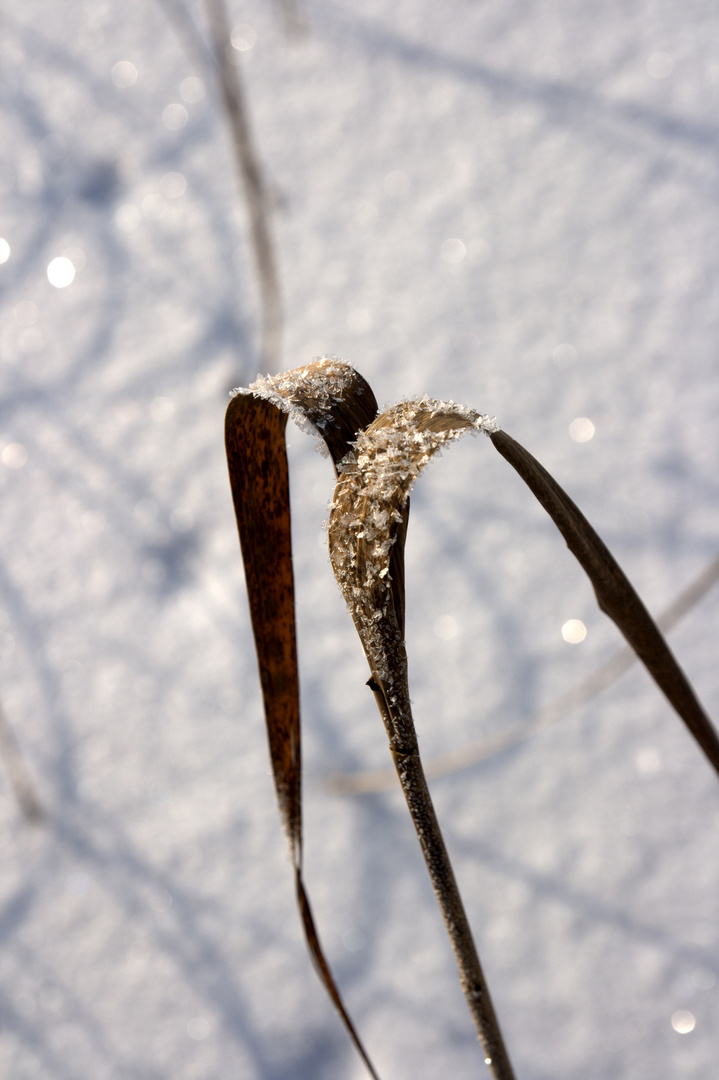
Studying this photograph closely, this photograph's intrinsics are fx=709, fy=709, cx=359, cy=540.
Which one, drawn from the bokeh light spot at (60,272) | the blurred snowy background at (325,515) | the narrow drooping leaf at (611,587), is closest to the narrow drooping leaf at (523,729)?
the blurred snowy background at (325,515)

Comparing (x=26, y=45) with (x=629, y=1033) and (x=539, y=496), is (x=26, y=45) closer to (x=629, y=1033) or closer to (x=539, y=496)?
(x=539, y=496)

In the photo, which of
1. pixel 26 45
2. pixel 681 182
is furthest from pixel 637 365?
pixel 26 45

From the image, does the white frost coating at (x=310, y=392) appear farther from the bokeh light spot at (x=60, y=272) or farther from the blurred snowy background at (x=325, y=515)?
the bokeh light spot at (x=60, y=272)

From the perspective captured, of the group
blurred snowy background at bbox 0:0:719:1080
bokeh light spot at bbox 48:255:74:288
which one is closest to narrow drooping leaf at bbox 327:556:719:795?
blurred snowy background at bbox 0:0:719:1080

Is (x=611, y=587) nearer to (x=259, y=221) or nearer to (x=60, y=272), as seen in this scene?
(x=259, y=221)

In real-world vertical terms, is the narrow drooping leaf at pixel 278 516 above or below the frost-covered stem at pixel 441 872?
above

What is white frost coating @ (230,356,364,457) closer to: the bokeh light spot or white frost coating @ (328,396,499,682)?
white frost coating @ (328,396,499,682)

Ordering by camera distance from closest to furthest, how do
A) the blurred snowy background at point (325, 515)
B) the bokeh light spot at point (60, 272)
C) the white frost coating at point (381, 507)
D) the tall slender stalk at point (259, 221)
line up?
1. the white frost coating at point (381, 507)
2. the blurred snowy background at point (325, 515)
3. the tall slender stalk at point (259, 221)
4. the bokeh light spot at point (60, 272)
